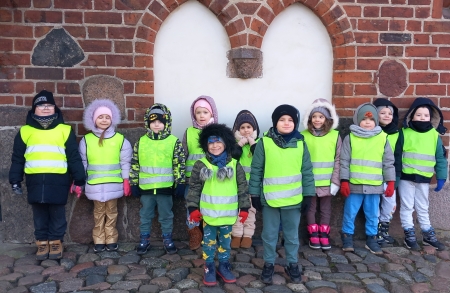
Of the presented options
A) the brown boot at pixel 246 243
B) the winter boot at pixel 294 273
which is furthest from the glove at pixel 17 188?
the winter boot at pixel 294 273

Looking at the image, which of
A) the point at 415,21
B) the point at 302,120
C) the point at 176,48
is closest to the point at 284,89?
the point at 302,120

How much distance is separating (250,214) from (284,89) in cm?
140

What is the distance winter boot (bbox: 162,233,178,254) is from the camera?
4.50 meters

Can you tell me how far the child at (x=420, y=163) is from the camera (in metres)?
4.70

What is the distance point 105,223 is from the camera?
4.64m

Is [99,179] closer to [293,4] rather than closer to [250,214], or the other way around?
→ [250,214]

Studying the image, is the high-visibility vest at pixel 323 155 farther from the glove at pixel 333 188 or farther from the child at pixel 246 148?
the child at pixel 246 148

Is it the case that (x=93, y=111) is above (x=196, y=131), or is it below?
above

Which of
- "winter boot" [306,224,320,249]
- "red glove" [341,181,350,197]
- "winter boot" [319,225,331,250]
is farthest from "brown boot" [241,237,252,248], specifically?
"red glove" [341,181,350,197]

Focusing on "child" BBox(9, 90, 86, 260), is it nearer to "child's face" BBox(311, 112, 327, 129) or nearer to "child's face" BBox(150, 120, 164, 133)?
"child's face" BBox(150, 120, 164, 133)

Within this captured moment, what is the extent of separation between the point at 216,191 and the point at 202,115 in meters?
1.03

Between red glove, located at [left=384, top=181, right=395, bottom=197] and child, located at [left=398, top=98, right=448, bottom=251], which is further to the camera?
child, located at [left=398, top=98, right=448, bottom=251]

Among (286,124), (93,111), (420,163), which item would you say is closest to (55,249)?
(93,111)

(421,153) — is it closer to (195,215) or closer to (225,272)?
(225,272)
